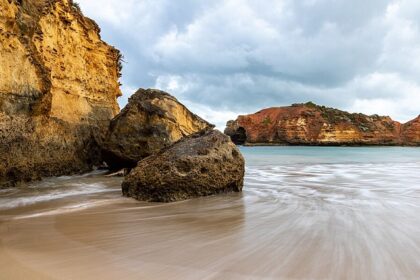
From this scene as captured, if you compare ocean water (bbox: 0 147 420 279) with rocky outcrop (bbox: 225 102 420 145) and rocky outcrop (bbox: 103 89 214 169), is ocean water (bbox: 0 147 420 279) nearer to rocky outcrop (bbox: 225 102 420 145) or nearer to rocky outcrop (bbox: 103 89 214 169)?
rocky outcrop (bbox: 103 89 214 169)

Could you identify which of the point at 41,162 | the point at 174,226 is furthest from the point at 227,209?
the point at 41,162

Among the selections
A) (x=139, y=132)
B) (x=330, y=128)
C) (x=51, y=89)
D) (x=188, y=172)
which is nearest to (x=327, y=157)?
(x=139, y=132)

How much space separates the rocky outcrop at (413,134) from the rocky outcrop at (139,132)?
2829 inches

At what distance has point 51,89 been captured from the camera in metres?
8.10

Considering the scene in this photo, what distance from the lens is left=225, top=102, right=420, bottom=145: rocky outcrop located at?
62719mm

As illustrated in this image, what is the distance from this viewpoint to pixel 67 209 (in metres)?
4.22

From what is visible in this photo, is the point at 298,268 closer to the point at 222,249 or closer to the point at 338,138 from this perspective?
the point at 222,249

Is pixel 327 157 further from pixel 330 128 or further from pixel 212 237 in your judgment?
pixel 330 128

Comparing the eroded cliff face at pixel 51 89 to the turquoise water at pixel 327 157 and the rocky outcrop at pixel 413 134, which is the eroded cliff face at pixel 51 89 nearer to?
the turquoise water at pixel 327 157

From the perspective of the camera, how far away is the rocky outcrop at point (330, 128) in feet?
206

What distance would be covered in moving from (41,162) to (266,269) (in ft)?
21.2

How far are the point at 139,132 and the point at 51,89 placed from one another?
2414mm

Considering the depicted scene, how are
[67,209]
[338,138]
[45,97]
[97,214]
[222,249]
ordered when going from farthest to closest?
[338,138] → [45,97] → [67,209] → [97,214] → [222,249]

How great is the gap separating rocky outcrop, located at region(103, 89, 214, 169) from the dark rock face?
3.28 metres
